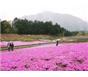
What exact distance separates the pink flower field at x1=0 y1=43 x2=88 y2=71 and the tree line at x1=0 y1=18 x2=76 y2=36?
19 centimetres

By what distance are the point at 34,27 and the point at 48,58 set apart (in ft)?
1.61

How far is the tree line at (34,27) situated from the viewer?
4.61m

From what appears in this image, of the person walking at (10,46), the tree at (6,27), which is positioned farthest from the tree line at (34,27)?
the person walking at (10,46)

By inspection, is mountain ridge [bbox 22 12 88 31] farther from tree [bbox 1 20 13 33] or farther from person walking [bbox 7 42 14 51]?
person walking [bbox 7 42 14 51]

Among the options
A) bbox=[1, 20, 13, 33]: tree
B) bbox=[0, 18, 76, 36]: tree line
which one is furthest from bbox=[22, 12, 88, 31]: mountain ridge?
bbox=[1, 20, 13, 33]: tree

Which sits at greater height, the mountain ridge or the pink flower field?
the mountain ridge

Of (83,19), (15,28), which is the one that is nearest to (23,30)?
(15,28)

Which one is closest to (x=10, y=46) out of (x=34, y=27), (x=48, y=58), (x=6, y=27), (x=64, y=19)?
(x=6, y=27)

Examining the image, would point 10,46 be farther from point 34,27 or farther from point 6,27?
point 34,27

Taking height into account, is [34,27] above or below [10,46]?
above

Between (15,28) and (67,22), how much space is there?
71cm

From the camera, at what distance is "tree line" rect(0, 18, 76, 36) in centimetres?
461

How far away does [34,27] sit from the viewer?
4.64m
